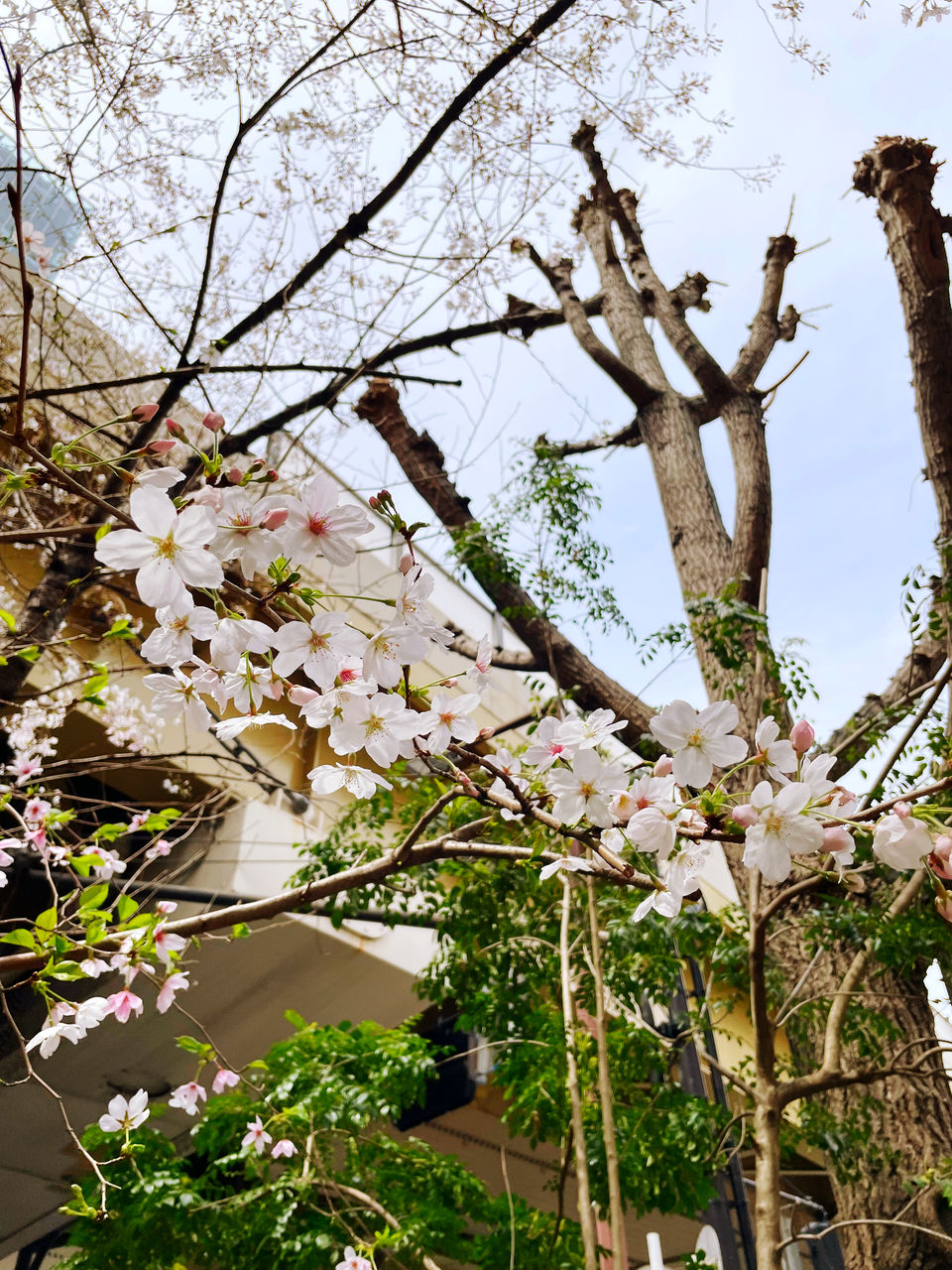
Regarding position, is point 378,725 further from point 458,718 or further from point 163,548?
Result: point 163,548

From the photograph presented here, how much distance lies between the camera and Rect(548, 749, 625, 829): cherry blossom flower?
110 centimetres

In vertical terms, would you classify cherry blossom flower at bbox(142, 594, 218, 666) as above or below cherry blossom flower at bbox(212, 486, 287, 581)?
below

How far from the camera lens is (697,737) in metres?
1.06

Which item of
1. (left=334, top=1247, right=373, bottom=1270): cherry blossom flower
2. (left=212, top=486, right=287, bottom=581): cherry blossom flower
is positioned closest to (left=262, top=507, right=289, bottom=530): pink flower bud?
(left=212, top=486, right=287, bottom=581): cherry blossom flower

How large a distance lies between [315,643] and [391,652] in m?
0.08

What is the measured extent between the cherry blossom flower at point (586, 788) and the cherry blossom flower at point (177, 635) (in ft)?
1.51

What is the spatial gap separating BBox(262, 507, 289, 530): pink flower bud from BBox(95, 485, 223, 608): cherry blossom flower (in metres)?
0.08

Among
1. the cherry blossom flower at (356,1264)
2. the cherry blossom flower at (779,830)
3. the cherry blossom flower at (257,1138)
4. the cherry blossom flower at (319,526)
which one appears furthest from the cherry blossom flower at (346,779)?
the cherry blossom flower at (257,1138)

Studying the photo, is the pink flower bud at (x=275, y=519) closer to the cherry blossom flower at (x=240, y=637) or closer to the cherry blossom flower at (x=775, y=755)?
the cherry blossom flower at (x=240, y=637)

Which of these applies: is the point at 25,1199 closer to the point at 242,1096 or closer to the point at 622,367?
the point at 242,1096

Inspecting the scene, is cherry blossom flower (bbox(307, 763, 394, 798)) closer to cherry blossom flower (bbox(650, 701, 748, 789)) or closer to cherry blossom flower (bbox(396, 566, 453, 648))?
cherry blossom flower (bbox(396, 566, 453, 648))

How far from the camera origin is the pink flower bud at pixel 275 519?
0.94 metres

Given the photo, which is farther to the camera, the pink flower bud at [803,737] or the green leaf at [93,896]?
the green leaf at [93,896]

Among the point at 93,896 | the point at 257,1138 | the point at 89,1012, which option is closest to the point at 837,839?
the point at 93,896
